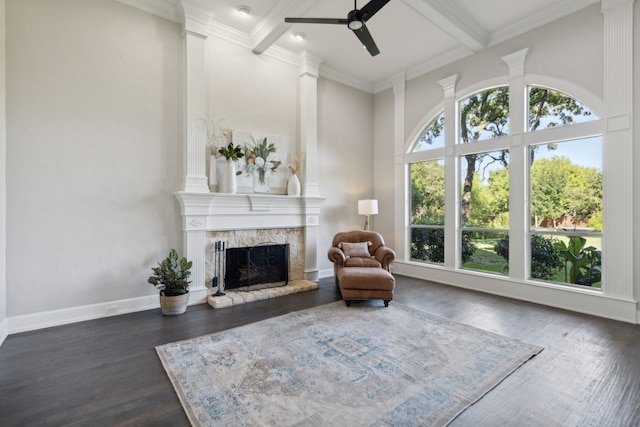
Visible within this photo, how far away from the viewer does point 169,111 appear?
4.06 meters

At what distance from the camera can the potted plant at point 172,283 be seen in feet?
11.8

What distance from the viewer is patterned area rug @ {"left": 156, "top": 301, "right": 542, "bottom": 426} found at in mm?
1909

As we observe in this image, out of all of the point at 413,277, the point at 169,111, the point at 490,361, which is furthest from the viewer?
the point at 413,277

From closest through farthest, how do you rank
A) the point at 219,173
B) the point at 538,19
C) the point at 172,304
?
the point at 172,304 < the point at 538,19 < the point at 219,173

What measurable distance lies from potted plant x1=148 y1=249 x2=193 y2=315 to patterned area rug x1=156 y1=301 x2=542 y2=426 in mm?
868

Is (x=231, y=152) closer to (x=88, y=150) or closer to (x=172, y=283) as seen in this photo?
(x=88, y=150)

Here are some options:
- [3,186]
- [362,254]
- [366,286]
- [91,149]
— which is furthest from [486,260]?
[3,186]

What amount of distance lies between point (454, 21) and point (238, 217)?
4.15m

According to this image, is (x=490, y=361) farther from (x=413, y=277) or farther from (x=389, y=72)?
(x=389, y=72)

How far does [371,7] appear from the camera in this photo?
9.43 feet

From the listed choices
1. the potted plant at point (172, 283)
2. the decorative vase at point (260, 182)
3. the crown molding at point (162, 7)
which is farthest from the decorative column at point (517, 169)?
the crown molding at point (162, 7)

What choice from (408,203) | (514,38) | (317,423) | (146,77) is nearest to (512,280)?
(408,203)

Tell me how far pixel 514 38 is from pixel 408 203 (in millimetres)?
3101

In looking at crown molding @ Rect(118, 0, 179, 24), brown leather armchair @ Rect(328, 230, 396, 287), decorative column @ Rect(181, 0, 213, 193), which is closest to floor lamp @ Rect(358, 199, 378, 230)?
brown leather armchair @ Rect(328, 230, 396, 287)
